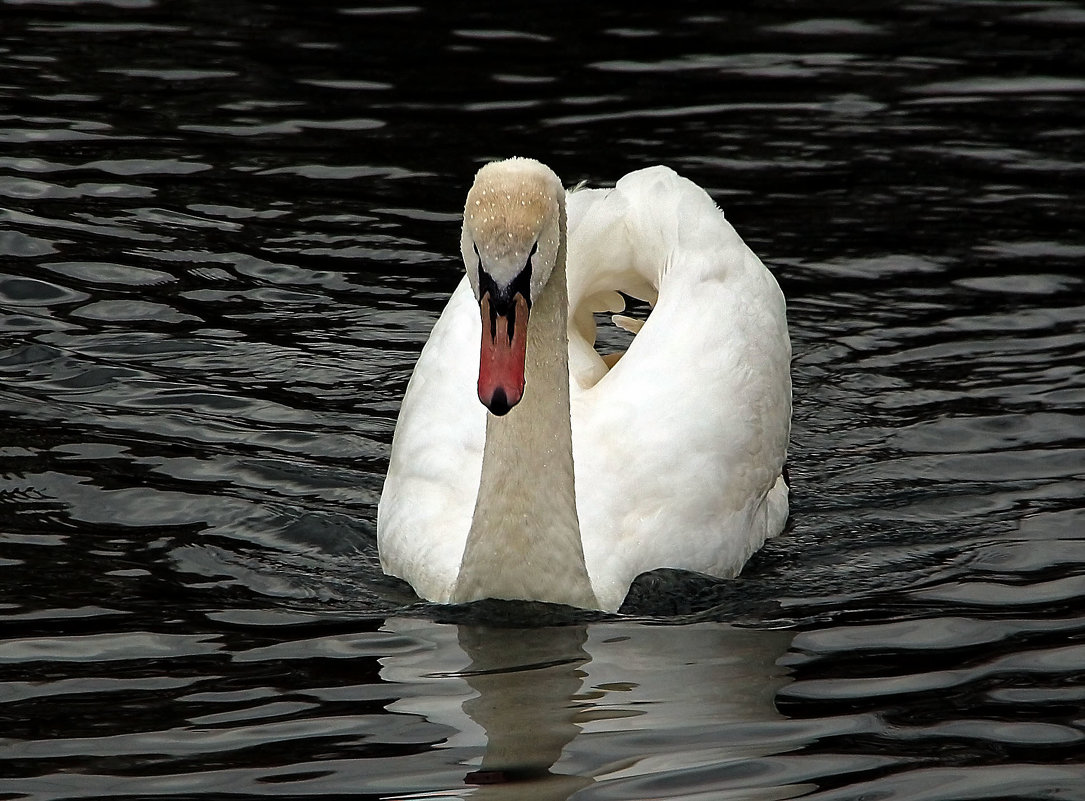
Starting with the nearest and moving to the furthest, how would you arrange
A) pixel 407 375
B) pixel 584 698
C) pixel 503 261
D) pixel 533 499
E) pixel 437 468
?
1. pixel 584 698
2. pixel 503 261
3. pixel 533 499
4. pixel 437 468
5. pixel 407 375

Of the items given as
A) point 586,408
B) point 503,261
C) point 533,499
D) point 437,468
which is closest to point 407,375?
point 586,408

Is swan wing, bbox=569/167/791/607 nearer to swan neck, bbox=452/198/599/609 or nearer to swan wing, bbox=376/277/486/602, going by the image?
swan neck, bbox=452/198/599/609

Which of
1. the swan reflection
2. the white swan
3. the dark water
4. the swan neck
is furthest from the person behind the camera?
the swan neck

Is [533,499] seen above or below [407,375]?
above

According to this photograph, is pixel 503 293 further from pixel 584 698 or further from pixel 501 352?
pixel 584 698

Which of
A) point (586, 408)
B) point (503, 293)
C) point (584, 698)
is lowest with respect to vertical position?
point (584, 698)

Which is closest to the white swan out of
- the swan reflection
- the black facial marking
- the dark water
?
the black facial marking

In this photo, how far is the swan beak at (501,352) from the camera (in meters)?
6.21

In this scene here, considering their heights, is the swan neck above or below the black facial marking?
below

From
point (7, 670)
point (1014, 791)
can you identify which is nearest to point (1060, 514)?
point (1014, 791)

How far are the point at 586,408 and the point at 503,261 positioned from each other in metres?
1.53

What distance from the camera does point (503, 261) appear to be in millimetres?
6371

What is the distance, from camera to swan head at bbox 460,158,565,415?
6.25m

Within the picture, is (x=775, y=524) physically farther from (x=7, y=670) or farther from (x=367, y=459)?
(x=7, y=670)
